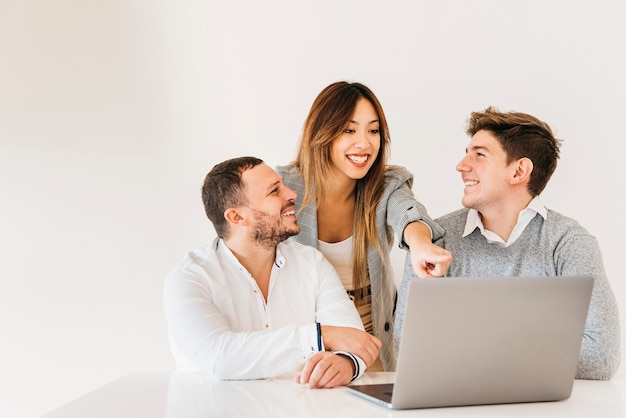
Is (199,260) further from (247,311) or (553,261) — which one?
(553,261)

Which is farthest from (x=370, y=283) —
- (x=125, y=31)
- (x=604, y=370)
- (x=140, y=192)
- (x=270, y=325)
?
(x=125, y=31)

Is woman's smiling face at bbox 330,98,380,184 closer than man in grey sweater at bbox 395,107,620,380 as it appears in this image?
No

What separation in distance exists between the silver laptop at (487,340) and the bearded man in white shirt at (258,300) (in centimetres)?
37

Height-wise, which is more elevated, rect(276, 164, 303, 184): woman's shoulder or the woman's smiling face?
the woman's smiling face

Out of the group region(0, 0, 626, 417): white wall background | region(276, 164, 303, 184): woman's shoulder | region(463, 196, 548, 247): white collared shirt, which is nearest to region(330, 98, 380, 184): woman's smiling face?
region(276, 164, 303, 184): woman's shoulder

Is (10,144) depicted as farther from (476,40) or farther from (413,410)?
(413,410)

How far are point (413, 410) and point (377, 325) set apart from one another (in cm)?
121

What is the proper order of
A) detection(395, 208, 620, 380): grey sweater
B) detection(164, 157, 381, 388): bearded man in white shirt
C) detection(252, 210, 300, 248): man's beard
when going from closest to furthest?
detection(164, 157, 381, 388): bearded man in white shirt → detection(395, 208, 620, 380): grey sweater → detection(252, 210, 300, 248): man's beard

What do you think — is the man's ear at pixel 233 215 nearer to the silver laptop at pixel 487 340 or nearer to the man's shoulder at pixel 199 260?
the man's shoulder at pixel 199 260

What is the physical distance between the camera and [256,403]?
5.11ft

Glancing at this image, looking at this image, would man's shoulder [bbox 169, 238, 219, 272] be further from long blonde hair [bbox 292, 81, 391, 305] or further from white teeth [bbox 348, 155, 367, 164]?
white teeth [bbox 348, 155, 367, 164]

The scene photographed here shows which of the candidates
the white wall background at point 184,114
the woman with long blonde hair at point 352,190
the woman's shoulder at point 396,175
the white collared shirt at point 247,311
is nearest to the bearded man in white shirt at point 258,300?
the white collared shirt at point 247,311

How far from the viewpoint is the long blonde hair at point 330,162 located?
8.59 ft

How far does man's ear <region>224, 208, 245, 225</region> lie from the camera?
2.31 m
